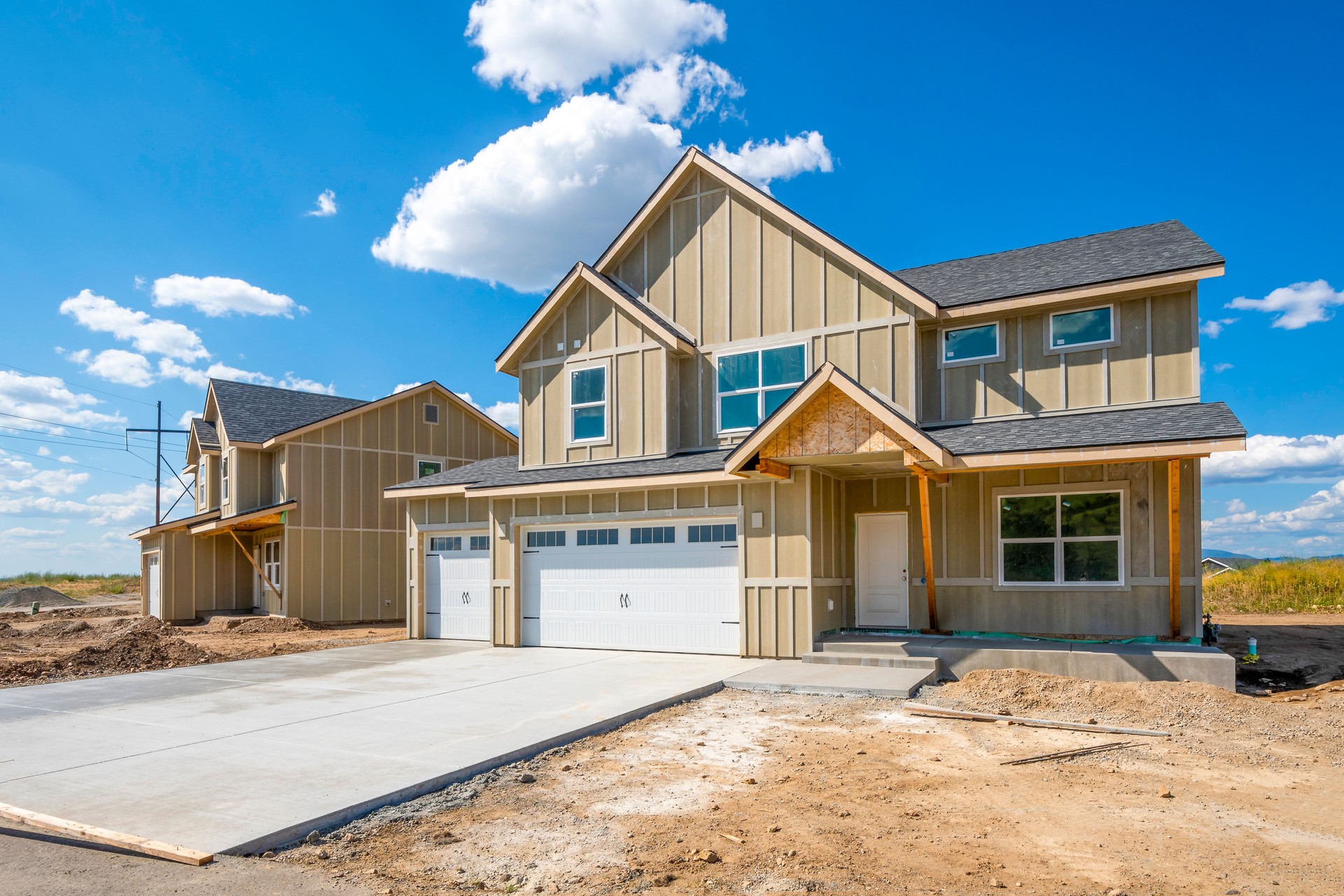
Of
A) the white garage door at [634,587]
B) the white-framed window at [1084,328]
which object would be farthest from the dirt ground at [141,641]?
the white-framed window at [1084,328]

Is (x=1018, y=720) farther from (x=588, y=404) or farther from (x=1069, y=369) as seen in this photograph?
(x=588, y=404)

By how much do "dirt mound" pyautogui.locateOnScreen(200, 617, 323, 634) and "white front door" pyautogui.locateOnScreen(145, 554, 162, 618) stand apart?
14.9 ft

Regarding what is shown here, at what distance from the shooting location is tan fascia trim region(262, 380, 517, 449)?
24734 millimetres

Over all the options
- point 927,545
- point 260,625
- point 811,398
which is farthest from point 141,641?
point 927,545

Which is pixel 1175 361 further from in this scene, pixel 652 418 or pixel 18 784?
pixel 18 784

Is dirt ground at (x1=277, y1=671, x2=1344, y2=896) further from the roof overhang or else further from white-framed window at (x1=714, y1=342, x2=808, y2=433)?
the roof overhang

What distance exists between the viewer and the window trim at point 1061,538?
1292 cm

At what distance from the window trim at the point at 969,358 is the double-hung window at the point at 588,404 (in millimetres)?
6367

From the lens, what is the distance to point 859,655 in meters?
12.8

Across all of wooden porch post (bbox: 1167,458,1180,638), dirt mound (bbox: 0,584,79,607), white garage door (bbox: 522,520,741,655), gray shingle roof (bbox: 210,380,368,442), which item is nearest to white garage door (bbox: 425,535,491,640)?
white garage door (bbox: 522,520,741,655)

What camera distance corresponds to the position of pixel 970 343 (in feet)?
47.9

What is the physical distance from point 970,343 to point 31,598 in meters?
47.5

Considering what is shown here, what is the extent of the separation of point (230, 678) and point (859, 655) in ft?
32.0

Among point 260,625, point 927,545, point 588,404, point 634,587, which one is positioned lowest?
point 260,625
